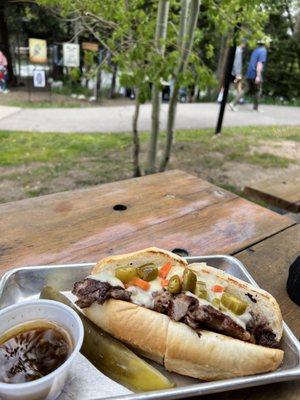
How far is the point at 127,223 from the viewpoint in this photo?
2.12m

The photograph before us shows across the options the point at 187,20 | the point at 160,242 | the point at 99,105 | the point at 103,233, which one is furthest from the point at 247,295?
the point at 99,105

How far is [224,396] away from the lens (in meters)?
1.14

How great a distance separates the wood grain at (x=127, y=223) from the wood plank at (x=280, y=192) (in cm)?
62

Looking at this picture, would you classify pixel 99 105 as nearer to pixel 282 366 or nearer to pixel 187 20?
pixel 187 20

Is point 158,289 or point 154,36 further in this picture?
point 154,36

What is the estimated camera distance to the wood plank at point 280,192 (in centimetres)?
297

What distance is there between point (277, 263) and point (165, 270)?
0.67m

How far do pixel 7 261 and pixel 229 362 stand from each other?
40.8 inches

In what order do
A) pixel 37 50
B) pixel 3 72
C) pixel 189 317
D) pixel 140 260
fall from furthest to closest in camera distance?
pixel 3 72 → pixel 37 50 → pixel 140 260 → pixel 189 317

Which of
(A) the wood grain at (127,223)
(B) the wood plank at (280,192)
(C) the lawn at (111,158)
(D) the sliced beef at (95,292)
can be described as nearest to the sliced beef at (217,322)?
(D) the sliced beef at (95,292)

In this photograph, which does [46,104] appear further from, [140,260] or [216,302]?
[216,302]

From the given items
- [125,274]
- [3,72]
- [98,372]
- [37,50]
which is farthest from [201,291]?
[3,72]

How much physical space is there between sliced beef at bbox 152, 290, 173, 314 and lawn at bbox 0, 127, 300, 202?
3963 millimetres

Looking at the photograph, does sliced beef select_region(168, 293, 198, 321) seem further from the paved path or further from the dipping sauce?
the paved path
